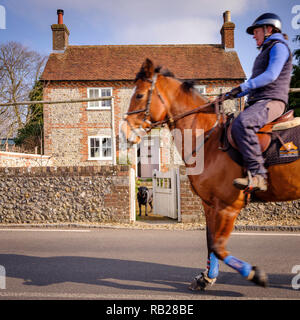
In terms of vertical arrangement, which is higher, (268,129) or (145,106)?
(145,106)

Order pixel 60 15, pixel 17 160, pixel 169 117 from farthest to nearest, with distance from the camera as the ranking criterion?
pixel 60 15 → pixel 17 160 → pixel 169 117

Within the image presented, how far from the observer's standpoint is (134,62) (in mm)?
25062

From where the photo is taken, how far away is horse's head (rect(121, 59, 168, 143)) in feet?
11.0

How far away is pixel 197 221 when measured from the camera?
316 inches

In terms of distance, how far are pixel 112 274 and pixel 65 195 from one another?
14.4 feet

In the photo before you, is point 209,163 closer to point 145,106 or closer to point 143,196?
point 145,106

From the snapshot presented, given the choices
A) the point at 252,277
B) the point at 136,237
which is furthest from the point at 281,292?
the point at 136,237

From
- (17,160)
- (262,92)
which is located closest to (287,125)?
(262,92)

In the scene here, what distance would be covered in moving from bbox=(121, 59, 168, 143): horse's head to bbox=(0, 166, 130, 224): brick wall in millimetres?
4781

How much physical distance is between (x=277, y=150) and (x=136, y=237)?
4.19m

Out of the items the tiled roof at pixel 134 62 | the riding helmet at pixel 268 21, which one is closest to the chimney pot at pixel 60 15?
the tiled roof at pixel 134 62

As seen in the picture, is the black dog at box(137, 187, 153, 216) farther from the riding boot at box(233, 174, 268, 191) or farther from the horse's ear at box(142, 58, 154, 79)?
the riding boot at box(233, 174, 268, 191)

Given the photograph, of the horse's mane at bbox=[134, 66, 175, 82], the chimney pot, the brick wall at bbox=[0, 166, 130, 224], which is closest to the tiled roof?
the chimney pot
